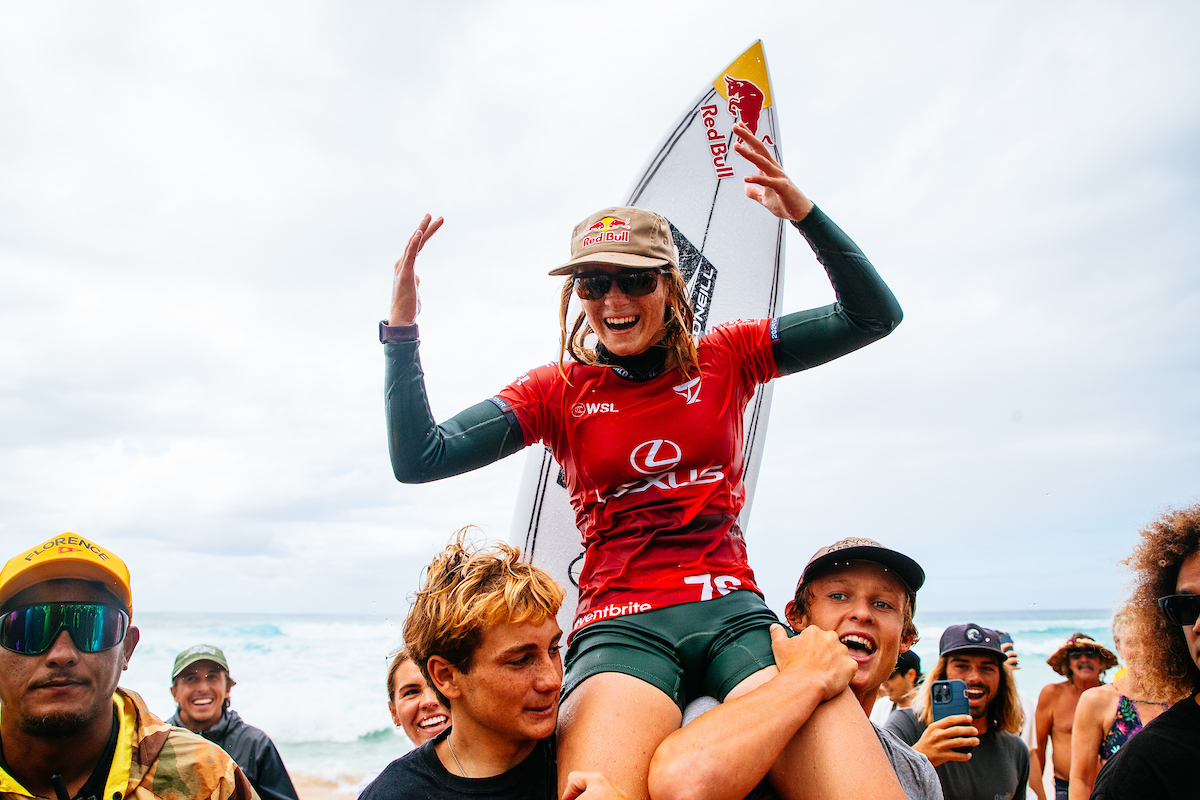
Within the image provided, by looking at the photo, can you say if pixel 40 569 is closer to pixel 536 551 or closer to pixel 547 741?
pixel 547 741

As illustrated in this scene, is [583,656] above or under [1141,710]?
above

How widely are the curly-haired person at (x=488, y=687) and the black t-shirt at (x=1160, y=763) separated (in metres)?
1.25

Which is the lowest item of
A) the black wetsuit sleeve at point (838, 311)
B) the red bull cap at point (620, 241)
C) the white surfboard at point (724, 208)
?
the black wetsuit sleeve at point (838, 311)

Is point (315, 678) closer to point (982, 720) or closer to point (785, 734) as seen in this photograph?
point (982, 720)

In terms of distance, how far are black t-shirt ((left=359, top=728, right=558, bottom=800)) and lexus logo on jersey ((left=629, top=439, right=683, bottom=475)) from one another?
27.7 inches

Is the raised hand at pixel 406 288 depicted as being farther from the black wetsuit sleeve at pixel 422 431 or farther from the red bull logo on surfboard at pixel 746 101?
the red bull logo on surfboard at pixel 746 101

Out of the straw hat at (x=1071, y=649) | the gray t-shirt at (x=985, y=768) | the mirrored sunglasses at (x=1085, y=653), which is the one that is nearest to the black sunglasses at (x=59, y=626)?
the gray t-shirt at (x=985, y=768)

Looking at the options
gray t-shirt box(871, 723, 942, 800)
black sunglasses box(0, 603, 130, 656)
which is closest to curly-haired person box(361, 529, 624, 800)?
black sunglasses box(0, 603, 130, 656)

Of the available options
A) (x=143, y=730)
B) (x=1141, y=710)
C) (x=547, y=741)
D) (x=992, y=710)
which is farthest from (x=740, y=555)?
(x=1141, y=710)

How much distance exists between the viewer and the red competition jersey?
1982 millimetres

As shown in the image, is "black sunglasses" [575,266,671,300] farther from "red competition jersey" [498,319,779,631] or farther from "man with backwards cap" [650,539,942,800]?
"man with backwards cap" [650,539,942,800]

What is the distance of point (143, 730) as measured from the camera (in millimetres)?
2064

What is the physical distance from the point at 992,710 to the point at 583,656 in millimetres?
2816

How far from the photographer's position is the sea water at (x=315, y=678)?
15156 millimetres
